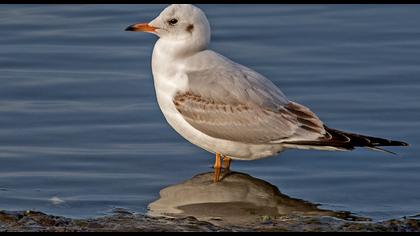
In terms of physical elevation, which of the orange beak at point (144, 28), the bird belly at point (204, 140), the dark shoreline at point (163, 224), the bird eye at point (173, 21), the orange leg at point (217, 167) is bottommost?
the dark shoreline at point (163, 224)

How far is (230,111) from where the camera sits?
9898 mm

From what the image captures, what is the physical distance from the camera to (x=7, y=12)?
15.0 metres

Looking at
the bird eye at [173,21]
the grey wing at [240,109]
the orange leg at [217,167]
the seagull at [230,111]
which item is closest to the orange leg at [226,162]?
the orange leg at [217,167]

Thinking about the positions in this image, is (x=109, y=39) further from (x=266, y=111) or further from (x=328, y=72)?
(x=266, y=111)

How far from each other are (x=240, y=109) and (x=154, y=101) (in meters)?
2.40

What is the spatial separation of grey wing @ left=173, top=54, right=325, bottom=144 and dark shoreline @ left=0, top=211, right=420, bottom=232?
4.70 feet

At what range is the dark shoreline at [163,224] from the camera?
26.2 feet

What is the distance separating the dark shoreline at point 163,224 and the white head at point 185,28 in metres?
2.18


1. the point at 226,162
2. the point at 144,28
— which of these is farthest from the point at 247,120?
Answer: the point at 144,28

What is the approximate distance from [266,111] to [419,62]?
3.90 meters

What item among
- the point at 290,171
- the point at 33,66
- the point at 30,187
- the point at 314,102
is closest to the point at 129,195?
the point at 30,187

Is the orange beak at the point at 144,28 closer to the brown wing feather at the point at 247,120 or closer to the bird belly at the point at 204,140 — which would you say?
the bird belly at the point at 204,140

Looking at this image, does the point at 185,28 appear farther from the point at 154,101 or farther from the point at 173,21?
the point at 154,101

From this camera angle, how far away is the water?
9688 millimetres
